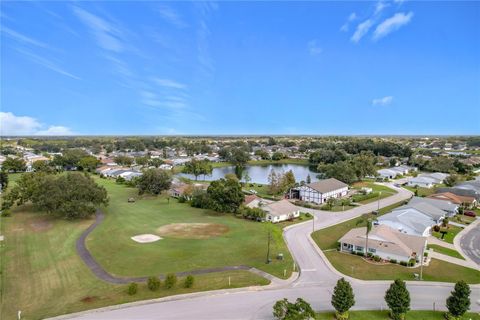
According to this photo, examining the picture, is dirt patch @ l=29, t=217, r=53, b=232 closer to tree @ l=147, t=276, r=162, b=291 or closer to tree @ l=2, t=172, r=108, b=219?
tree @ l=2, t=172, r=108, b=219

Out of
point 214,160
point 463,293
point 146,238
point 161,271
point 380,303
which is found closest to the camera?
point 463,293

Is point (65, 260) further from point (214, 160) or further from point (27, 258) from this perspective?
point (214, 160)

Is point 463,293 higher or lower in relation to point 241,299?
higher

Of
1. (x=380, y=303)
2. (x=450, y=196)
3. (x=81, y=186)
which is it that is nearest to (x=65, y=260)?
(x=81, y=186)

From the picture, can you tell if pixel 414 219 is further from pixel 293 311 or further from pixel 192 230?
pixel 293 311

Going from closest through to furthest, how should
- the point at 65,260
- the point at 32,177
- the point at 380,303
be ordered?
the point at 380,303 < the point at 65,260 < the point at 32,177

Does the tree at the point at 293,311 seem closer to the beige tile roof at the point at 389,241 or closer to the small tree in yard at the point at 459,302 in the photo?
the small tree in yard at the point at 459,302

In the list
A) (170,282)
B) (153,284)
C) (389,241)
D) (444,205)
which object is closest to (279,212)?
(389,241)

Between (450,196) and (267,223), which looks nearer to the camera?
(267,223)
